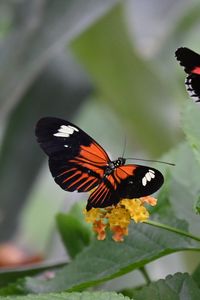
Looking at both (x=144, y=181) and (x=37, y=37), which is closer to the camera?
(x=144, y=181)

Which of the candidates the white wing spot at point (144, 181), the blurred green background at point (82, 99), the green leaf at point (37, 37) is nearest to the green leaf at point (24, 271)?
the white wing spot at point (144, 181)

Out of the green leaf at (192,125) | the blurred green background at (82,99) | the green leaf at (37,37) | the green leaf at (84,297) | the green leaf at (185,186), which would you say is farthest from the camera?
the blurred green background at (82,99)

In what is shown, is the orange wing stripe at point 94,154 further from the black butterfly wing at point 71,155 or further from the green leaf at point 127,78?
the green leaf at point 127,78

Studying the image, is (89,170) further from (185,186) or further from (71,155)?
(185,186)

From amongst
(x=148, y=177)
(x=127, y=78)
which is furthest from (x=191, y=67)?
(x=127, y=78)

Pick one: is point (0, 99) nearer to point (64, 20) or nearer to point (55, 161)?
point (64, 20)
